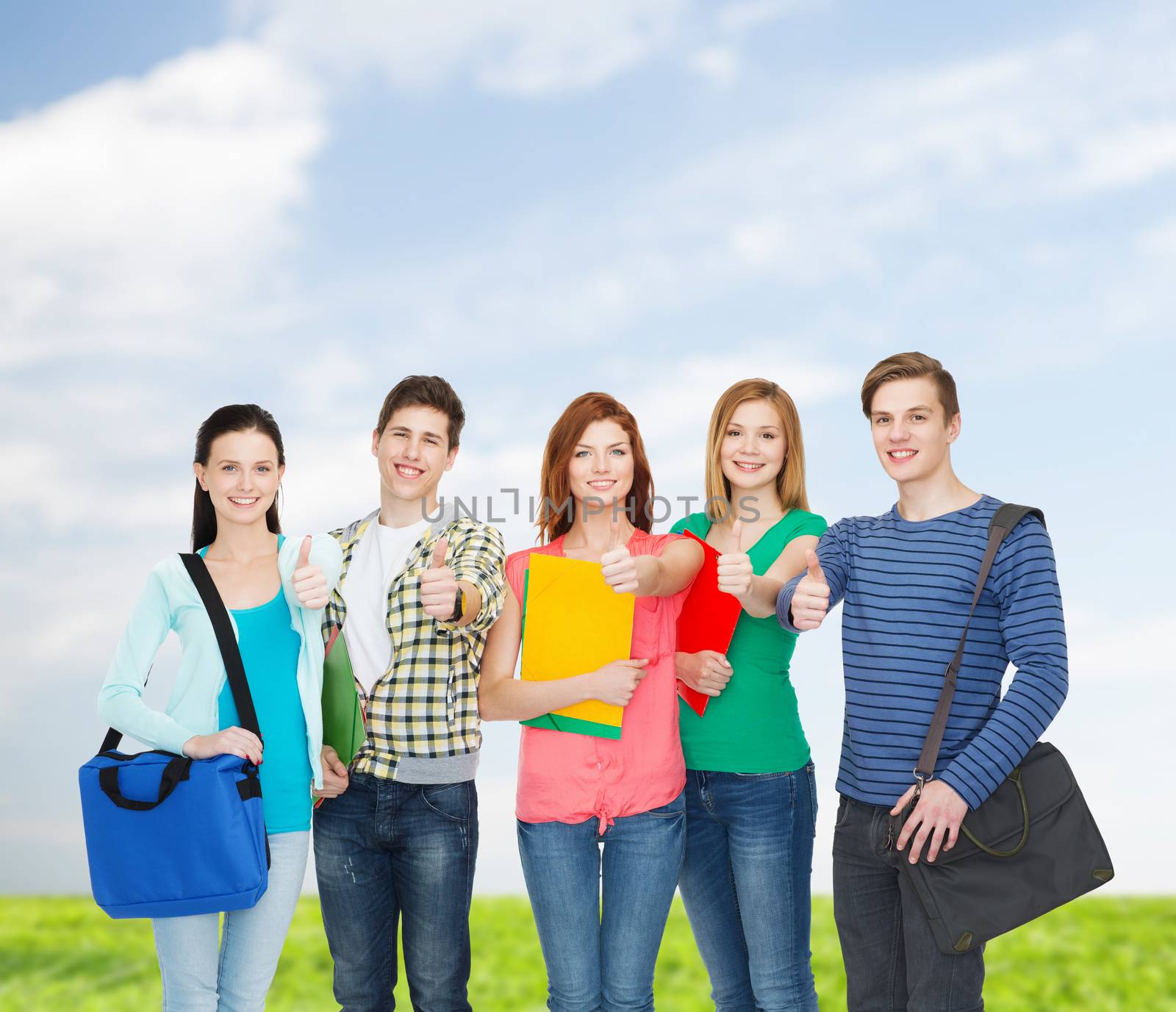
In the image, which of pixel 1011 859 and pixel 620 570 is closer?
pixel 1011 859

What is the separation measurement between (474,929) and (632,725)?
4.53m

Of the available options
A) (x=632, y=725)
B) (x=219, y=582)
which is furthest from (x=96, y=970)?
(x=632, y=725)

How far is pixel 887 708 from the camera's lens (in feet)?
9.80

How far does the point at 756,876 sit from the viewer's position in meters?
3.26

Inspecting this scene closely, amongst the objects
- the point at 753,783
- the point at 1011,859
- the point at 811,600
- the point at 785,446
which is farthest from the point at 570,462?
the point at 1011,859

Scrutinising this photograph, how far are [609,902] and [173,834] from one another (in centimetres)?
128

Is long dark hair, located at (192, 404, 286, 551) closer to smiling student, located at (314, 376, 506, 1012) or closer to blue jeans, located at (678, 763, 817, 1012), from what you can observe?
smiling student, located at (314, 376, 506, 1012)

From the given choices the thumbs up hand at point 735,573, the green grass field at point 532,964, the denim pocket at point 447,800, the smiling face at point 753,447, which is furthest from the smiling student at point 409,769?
the green grass field at point 532,964

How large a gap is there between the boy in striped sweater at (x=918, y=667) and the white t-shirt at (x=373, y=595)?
4.03 feet

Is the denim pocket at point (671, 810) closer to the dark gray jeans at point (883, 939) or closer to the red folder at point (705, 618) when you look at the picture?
the red folder at point (705, 618)

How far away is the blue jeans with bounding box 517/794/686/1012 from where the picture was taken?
314 centimetres

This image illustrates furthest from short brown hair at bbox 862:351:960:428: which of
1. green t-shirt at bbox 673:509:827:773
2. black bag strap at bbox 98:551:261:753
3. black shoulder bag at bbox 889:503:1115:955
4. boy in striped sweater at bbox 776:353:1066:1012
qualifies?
black bag strap at bbox 98:551:261:753

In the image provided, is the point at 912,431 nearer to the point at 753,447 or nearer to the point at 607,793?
the point at 753,447

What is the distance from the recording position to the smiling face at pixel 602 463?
11.0 feet
